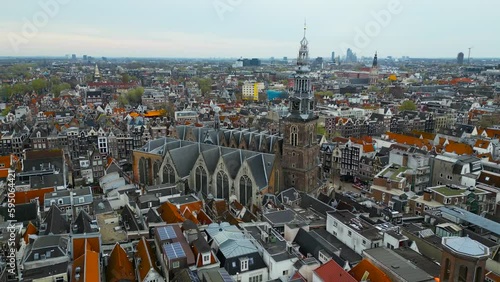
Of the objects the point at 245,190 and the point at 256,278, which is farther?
the point at 245,190

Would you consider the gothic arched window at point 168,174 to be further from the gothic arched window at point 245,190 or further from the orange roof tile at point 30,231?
the orange roof tile at point 30,231

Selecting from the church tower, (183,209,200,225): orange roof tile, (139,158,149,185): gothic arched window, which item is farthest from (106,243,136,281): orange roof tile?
(139,158,149,185): gothic arched window

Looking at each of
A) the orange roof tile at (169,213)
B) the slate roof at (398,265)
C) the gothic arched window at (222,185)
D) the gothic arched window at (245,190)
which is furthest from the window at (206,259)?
the gothic arched window at (222,185)

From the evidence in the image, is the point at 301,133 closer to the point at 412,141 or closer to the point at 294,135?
the point at 294,135

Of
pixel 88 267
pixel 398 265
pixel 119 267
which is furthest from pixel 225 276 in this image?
pixel 398 265

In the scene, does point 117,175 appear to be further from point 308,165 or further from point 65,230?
point 308,165

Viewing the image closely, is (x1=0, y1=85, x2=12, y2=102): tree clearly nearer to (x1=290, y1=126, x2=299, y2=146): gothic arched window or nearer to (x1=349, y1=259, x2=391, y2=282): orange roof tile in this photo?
(x1=290, y1=126, x2=299, y2=146): gothic arched window
